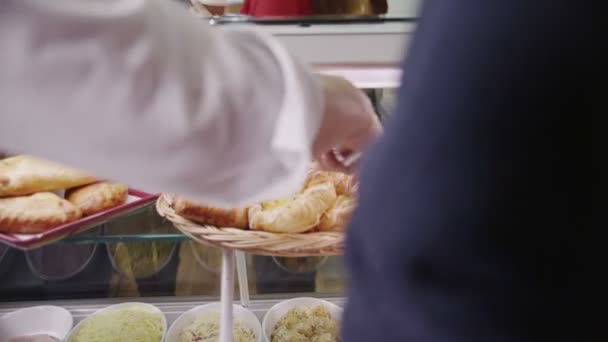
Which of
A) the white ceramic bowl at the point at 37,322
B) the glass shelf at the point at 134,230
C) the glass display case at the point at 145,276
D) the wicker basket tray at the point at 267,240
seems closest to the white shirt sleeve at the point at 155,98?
the wicker basket tray at the point at 267,240

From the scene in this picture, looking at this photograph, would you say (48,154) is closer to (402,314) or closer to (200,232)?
(402,314)

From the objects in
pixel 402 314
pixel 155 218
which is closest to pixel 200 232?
pixel 155 218

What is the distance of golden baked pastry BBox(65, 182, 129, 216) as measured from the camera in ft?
2.63

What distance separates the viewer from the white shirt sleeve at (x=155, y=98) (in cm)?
35

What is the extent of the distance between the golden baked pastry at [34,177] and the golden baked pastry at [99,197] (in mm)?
40

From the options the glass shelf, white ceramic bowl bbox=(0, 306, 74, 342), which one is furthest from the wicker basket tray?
white ceramic bowl bbox=(0, 306, 74, 342)

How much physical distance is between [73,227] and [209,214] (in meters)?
0.19

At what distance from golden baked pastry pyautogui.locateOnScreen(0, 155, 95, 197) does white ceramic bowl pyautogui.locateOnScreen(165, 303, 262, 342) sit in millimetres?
382

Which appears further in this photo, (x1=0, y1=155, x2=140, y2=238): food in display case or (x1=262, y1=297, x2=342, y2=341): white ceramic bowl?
(x1=262, y1=297, x2=342, y2=341): white ceramic bowl

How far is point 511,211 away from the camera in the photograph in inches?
10.7

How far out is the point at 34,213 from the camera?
747 millimetres

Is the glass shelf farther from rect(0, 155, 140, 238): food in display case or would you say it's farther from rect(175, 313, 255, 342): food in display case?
rect(175, 313, 255, 342): food in display case

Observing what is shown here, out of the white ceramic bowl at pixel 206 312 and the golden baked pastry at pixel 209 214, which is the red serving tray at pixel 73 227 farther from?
the white ceramic bowl at pixel 206 312

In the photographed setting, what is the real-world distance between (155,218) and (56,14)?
63 centimetres
